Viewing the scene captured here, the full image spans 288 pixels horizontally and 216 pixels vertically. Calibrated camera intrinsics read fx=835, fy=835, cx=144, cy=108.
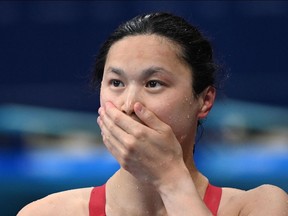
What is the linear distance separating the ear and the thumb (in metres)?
0.22

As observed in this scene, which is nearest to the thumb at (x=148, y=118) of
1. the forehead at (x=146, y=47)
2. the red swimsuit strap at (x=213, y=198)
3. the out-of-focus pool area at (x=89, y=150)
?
the forehead at (x=146, y=47)

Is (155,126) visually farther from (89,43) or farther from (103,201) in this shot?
(89,43)

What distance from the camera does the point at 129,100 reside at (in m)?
1.61

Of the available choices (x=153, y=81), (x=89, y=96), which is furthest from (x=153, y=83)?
(x=89, y=96)

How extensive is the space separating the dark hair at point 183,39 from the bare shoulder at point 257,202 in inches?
9.5

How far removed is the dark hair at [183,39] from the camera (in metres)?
1.75

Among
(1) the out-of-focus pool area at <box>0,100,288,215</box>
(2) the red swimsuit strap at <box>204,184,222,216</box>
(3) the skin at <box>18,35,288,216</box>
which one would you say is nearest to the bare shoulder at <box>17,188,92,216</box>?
(3) the skin at <box>18,35,288,216</box>

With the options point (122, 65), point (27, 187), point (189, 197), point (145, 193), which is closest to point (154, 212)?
point (145, 193)

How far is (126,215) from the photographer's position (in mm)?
1756

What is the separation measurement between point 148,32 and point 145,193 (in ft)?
1.10

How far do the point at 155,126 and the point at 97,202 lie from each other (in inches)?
12.8

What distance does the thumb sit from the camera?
61.8 inches

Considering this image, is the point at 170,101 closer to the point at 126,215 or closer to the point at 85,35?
the point at 126,215

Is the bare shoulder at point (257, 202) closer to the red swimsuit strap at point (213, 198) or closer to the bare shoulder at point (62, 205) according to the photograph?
the red swimsuit strap at point (213, 198)
